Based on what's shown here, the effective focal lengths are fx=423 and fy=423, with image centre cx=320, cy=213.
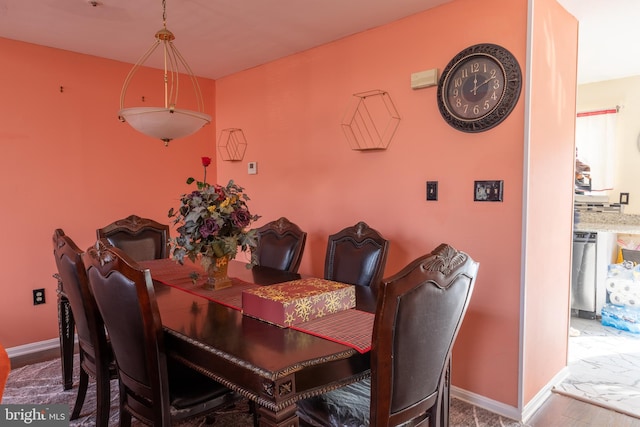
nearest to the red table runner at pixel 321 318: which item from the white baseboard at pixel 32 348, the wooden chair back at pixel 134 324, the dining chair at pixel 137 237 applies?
the wooden chair back at pixel 134 324

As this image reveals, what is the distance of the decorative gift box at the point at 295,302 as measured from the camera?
154cm

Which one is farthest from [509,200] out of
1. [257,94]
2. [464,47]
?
[257,94]

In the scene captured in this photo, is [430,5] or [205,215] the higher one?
[430,5]

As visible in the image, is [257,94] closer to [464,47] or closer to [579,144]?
[464,47]

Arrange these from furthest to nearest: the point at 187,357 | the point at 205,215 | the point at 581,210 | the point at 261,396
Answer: the point at 581,210
the point at 205,215
the point at 187,357
the point at 261,396

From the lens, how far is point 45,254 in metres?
3.34

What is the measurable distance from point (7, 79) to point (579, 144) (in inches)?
207

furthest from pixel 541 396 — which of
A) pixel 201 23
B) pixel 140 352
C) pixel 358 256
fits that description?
pixel 201 23

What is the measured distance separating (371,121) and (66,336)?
2.37 metres

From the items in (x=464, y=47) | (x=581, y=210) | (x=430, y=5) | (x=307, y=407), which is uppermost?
(x=430, y=5)

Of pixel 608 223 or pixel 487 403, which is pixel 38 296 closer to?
pixel 487 403

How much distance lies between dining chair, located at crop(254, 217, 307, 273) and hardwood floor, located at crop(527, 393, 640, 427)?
1.60 meters

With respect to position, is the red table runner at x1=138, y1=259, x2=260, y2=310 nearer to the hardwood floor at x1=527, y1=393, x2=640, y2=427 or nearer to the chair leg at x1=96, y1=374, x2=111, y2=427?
the chair leg at x1=96, y1=374, x2=111, y2=427

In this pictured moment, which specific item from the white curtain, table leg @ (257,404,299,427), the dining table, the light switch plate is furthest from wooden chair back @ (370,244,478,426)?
the white curtain
